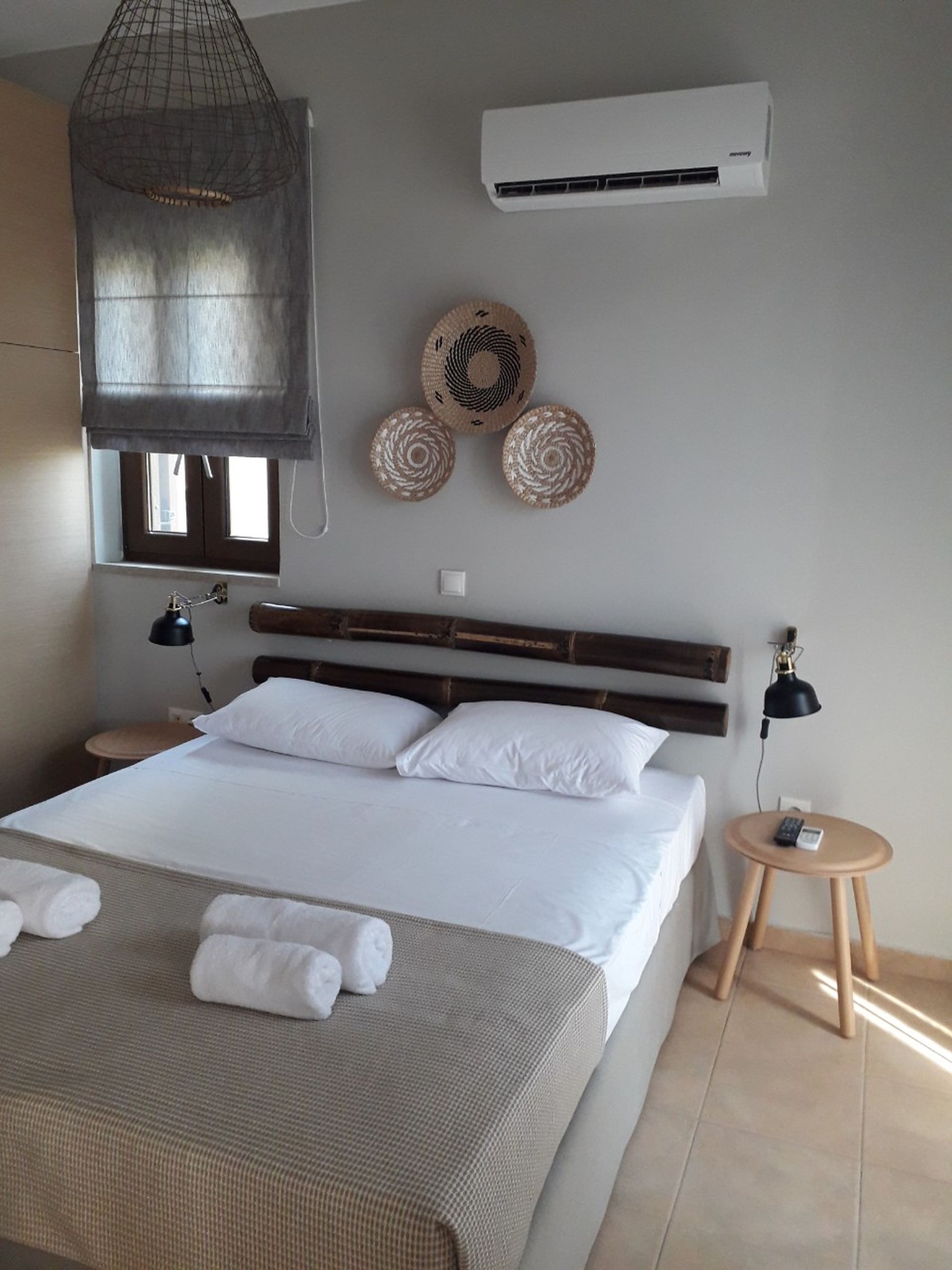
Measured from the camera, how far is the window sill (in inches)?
139

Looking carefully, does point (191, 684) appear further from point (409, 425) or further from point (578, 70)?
point (578, 70)

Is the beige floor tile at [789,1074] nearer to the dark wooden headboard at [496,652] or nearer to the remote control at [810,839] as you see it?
the remote control at [810,839]

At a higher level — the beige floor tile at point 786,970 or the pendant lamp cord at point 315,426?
the pendant lamp cord at point 315,426

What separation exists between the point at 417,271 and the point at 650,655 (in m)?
1.34

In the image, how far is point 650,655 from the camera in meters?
2.96

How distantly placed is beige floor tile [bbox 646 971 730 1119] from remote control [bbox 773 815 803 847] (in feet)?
1.55

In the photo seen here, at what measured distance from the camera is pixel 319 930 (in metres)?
1.84

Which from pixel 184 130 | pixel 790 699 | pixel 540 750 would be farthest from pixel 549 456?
pixel 184 130

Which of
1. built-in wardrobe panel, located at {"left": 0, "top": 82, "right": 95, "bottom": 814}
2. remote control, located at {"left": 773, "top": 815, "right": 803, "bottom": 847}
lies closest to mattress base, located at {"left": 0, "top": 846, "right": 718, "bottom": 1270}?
remote control, located at {"left": 773, "top": 815, "right": 803, "bottom": 847}

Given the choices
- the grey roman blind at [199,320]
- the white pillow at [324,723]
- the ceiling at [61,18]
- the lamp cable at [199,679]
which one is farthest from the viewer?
the lamp cable at [199,679]

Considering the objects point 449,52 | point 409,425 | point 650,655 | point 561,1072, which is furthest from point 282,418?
point 561,1072

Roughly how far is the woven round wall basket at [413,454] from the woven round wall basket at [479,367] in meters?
0.08

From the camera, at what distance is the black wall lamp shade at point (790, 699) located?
263 centimetres

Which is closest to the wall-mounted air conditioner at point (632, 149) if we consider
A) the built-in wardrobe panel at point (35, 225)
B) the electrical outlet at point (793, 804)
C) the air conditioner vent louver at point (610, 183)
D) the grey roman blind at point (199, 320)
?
the air conditioner vent louver at point (610, 183)
